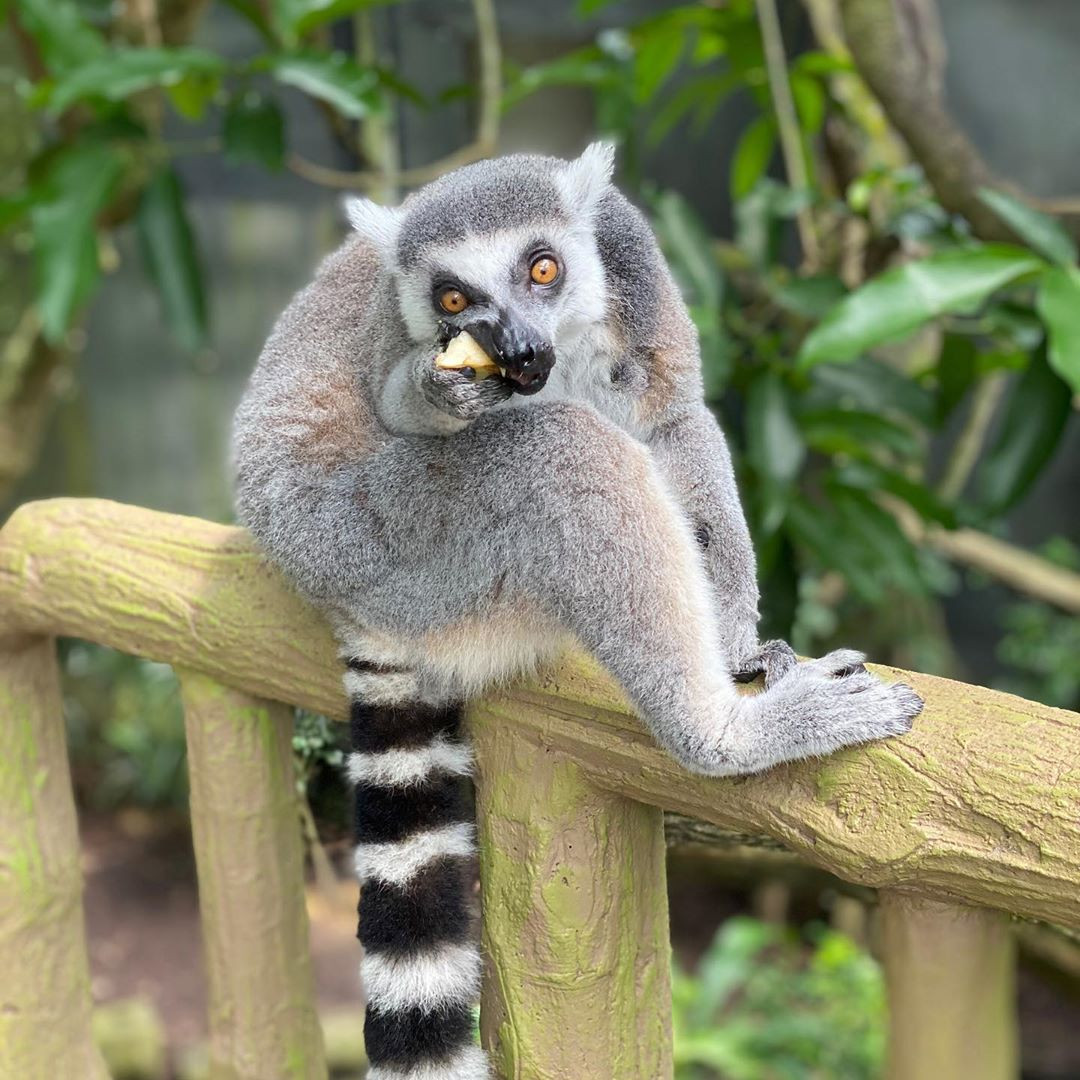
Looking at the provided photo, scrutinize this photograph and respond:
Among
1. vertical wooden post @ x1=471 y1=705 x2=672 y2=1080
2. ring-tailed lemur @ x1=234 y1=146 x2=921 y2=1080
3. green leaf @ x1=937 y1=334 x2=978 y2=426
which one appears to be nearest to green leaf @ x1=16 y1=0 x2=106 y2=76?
ring-tailed lemur @ x1=234 y1=146 x2=921 y2=1080

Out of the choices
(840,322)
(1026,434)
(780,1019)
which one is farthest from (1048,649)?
(840,322)

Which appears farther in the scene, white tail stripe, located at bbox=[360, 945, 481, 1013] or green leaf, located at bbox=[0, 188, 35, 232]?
green leaf, located at bbox=[0, 188, 35, 232]

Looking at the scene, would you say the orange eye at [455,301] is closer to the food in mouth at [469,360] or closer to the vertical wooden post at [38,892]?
the food in mouth at [469,360]

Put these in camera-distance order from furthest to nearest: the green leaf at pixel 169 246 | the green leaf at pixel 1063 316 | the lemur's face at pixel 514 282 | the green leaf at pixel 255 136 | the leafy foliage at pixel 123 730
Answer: the leafy foliage at pixel 123 730 < the green leaf at pixel 169 246 < the green leaf at pixel 255 136 < the green leaf at pixel 1063 316 < the lemur's face at pixel 514 282

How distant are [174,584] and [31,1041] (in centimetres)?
106

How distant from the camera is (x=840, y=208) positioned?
147 inches

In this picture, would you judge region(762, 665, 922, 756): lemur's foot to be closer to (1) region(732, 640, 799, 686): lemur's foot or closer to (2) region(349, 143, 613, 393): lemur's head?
(1) region(732, 640, 799, 686): lemur's foot

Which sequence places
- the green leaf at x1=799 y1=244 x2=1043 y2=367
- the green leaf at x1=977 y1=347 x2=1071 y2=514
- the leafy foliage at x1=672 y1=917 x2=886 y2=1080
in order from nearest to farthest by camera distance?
the green leaf at x1=799 y1=244 x2=1043 y2=367
the green leaf at x1=977 y1=347 x2=1071 y2=514
the leafy foliage at x1=672 y1=917 x2=886 y2=1080

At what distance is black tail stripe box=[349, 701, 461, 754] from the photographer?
1.76 m

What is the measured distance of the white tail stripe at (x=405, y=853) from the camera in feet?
5.60

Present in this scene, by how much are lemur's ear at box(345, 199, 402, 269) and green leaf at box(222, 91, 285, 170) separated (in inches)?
75.6

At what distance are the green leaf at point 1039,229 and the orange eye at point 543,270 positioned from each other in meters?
1.48

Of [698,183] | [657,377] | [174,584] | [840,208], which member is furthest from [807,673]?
[698,183]

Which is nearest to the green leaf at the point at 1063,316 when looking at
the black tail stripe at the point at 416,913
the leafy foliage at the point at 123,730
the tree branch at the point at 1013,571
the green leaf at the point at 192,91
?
the black tail stripe at the point at 416,913
